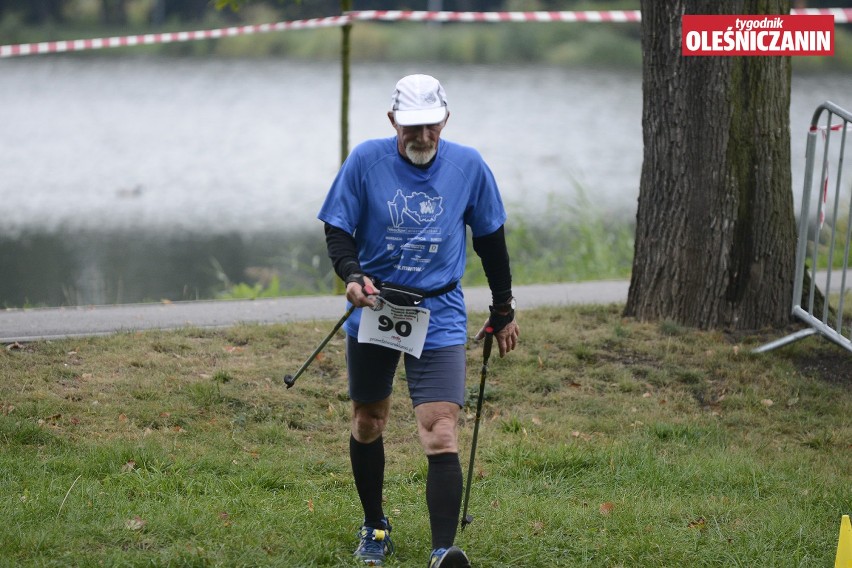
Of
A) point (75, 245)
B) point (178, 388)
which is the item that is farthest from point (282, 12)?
point (178, 388)

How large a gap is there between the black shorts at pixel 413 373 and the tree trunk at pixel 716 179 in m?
3.86

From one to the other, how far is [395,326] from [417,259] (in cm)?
27

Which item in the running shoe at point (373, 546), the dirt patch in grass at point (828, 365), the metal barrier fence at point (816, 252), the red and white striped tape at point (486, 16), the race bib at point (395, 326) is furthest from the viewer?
the red and white striped tape at point (486, 16)

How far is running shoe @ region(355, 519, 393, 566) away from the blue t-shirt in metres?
0.82

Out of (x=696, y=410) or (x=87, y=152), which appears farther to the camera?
(x=87, y=152)

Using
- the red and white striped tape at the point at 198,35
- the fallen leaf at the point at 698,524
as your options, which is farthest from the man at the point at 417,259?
the red and white striped tape at the point at 198,35

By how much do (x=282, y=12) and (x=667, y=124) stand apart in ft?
95.1

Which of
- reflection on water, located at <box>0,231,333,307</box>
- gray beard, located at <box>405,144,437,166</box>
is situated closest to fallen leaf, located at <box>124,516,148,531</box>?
gray beard, located at <box>405,144,437,166</box>

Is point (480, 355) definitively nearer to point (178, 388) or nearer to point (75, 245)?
point (178, 388)

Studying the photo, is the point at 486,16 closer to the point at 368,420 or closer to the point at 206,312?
the point at 206,312

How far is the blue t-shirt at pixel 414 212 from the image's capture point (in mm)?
4406

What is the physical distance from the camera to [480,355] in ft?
24.7

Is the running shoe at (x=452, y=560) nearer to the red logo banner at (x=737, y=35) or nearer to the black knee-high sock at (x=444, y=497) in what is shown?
the black knee-high sock at (x=444, y=497)

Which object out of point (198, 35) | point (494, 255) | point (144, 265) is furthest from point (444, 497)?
point (144, 265)
